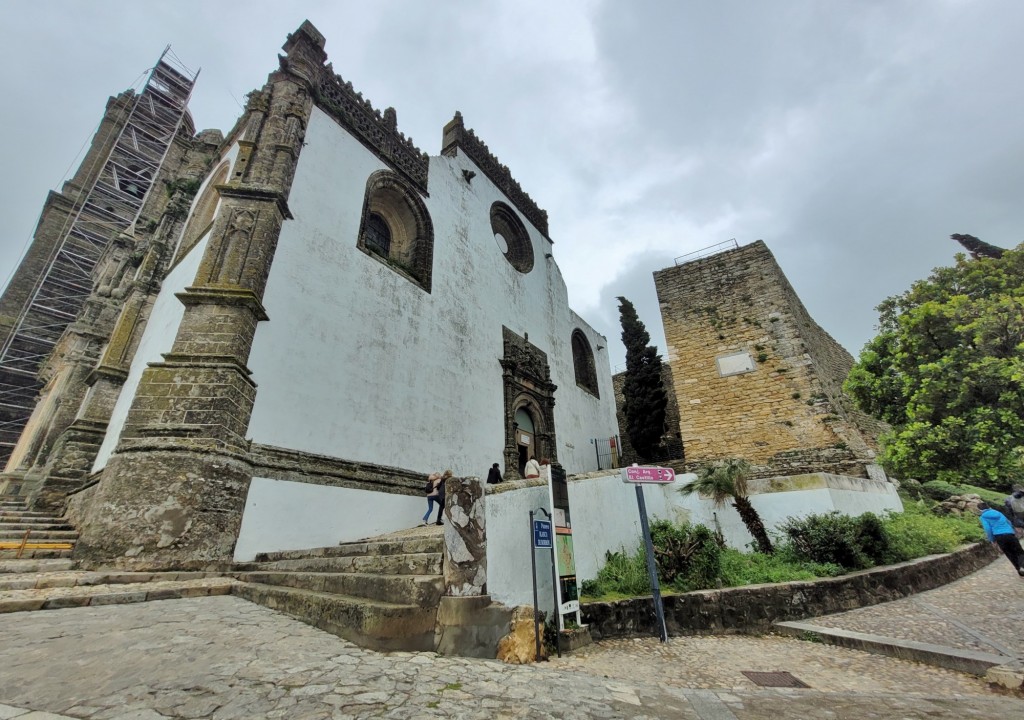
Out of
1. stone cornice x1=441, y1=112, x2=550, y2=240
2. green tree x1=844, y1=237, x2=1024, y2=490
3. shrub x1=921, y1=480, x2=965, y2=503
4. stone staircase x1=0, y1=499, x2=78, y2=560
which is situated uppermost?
stone cornice x1=441, y1=112, x2=550, y2=240

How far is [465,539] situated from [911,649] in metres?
3.96

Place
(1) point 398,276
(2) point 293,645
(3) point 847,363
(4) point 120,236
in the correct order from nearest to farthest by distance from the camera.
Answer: (2) point 293,645, (1) point 398,276, (3) point 847,363, (4) point 120,236

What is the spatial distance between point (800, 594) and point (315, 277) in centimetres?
921

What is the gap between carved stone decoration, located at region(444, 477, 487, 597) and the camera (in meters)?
3.67

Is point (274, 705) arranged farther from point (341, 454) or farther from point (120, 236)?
point (120, 236)

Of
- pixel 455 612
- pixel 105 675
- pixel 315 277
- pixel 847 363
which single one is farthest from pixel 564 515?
pixel 847 363

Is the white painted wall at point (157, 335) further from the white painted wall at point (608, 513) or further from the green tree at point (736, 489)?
the green tree at point (736, 489)

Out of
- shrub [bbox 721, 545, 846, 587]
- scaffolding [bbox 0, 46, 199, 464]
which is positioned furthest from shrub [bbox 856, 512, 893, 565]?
scaffolding [bbox 0, 46, 199, 464]

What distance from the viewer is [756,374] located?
9883 mm

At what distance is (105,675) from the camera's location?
2201mm

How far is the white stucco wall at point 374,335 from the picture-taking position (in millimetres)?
7484

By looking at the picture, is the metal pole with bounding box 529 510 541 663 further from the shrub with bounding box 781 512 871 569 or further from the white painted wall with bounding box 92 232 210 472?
the white painted wall with bounding box 92 232 210 472

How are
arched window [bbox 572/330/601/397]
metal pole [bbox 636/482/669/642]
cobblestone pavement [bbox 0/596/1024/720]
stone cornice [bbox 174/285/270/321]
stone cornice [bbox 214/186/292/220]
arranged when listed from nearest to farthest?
cobblestone pavement [bbox 0/596/1024/720] → metal pole [bbox 636/482/669/642] → stone cornice [bbox 174/285/270/321] → stone cornice [bbox 214/186/292/220] → arched window [bbox 572/330/601/397]

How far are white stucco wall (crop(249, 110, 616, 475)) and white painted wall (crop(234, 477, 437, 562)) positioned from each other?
693 mm
